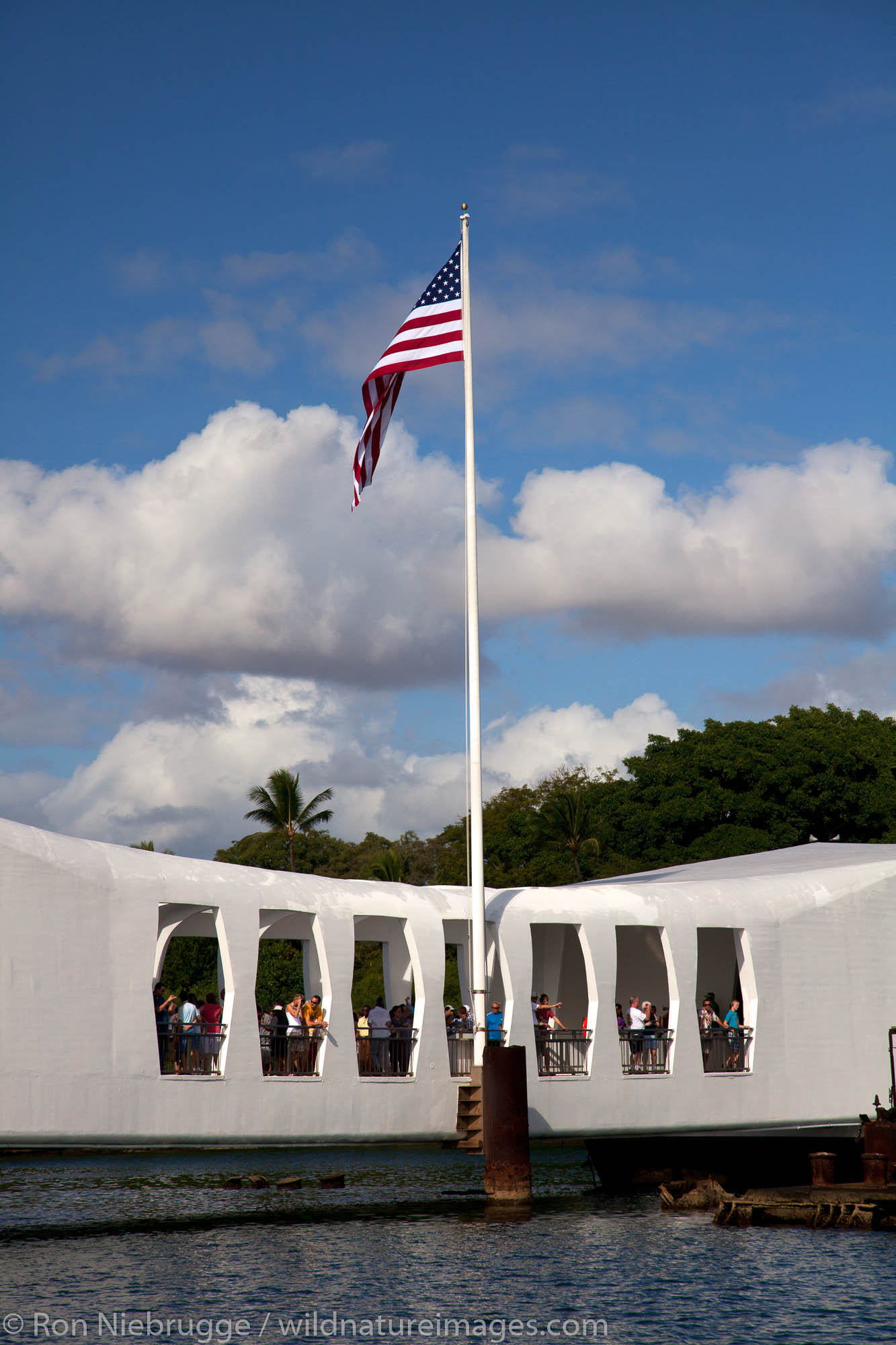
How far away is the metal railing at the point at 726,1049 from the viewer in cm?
2695

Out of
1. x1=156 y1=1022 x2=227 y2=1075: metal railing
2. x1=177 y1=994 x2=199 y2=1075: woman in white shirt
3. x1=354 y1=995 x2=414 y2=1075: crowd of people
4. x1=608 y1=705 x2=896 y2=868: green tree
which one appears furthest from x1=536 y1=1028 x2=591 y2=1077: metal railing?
x1=608 y1=705 x2=896 y2=868: green tree

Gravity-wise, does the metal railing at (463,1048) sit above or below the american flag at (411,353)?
below

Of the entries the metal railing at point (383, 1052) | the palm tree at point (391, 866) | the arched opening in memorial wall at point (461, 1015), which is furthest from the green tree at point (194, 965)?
the metal railing at point (383, 1052)

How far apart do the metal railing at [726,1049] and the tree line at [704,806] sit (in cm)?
2602

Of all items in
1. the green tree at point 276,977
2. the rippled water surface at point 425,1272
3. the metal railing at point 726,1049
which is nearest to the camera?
the rippled water surface at point 425,1272

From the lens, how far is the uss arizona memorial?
20.7m

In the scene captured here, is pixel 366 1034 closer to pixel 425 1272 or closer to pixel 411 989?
pixel 411 989

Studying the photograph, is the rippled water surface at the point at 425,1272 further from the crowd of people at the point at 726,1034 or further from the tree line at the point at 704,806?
the tree line at the point at 704,806

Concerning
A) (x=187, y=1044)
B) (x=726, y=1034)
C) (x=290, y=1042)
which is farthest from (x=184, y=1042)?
(x=726, y=1034)

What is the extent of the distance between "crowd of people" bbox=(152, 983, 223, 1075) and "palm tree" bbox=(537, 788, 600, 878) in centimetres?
3748

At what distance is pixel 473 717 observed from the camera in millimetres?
24250

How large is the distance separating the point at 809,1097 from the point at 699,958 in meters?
6.98

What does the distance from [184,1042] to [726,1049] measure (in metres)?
10.1

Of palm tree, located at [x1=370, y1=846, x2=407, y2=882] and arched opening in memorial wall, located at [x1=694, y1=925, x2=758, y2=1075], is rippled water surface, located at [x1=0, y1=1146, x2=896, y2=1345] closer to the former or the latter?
arched opening in memorial wall, located at [x1=694, y1=925, x2=758, y2=1075]
